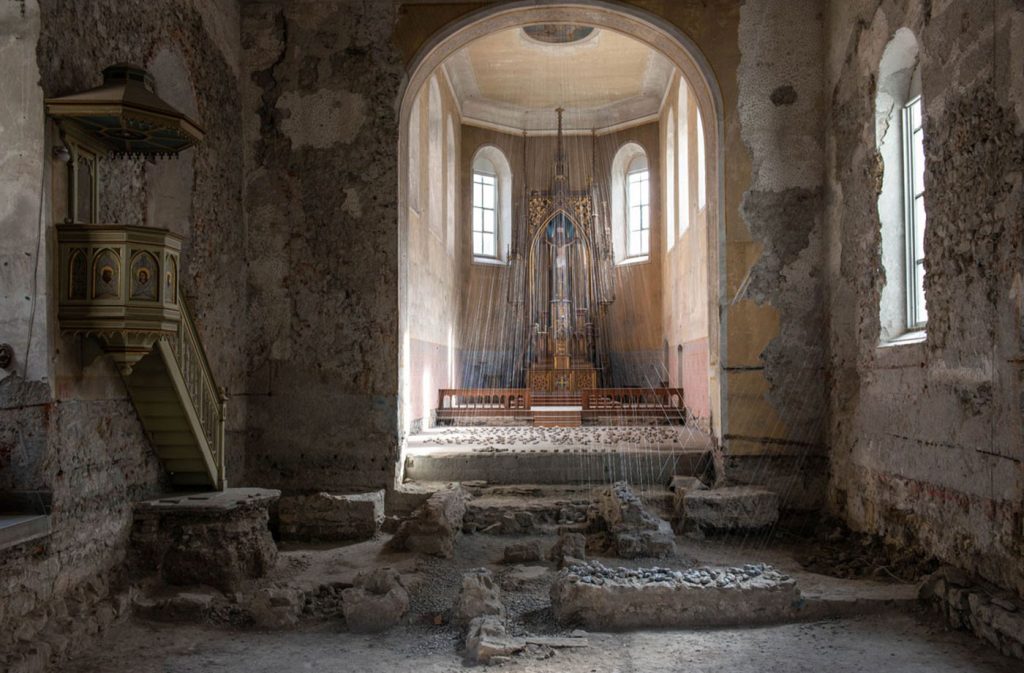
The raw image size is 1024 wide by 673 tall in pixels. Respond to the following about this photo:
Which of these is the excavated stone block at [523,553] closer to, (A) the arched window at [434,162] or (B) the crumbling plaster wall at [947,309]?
(B) the crumbling plaster wall at [947,309]

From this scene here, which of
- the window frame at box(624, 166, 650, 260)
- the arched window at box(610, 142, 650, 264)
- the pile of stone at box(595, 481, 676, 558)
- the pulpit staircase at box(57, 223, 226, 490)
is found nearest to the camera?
the pulpit staircase at box(57, 223, 226, 490)

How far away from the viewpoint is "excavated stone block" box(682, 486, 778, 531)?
27.9ft

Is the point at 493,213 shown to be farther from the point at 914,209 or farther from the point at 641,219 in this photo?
the point at 914,209

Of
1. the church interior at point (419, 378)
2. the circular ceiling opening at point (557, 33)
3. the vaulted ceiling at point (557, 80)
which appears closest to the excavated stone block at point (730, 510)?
the church interior at point (419, 378)

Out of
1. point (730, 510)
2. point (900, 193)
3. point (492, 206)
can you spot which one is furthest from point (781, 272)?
point (492, 206)

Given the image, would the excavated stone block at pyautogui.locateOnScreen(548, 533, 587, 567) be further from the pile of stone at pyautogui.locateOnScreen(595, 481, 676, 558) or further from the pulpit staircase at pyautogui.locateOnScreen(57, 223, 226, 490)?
the pulpit staircase at pyautogui.locateOnScreen(57, 223, 226, 490)

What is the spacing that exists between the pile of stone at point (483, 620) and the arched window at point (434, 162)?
9.78m

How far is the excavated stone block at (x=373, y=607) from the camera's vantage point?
5.85 m

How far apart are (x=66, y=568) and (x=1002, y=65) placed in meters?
7.47

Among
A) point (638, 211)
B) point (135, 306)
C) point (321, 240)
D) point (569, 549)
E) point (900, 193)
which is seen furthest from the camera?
point (638, 211)

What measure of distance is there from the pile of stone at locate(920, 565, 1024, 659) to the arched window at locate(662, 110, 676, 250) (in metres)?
11.0

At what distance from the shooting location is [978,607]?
17.3ft

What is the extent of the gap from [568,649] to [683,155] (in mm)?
11403

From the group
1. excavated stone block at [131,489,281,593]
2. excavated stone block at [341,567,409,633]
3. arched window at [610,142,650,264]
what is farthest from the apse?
excavated stone block at [341,567,409,633]
